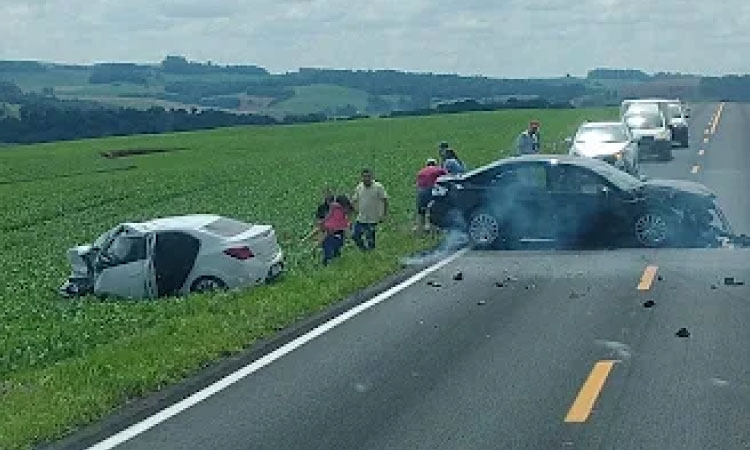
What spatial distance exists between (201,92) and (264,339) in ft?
567

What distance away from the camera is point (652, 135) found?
43.9 m

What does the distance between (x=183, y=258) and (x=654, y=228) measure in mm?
7291

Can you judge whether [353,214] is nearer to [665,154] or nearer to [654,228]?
[654,228]

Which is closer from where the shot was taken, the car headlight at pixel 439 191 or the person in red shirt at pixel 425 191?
the car headlight at pixel 439 191

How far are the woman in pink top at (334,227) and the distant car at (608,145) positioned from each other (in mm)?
13210

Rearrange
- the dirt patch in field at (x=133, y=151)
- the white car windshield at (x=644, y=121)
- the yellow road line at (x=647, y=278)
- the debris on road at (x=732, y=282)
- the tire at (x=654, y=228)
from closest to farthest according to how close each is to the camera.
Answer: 1. the yellow road line at (x=647, y=278)
2. the debris on road at (x=732, y=282)
3. the tire at (x=654, y=228)
4. the white car windshield at (x=644, y=121)
5. the dirt patch in field at (x=133, y=151)

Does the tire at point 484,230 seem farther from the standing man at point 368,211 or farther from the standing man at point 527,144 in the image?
the standing man at point 527,144

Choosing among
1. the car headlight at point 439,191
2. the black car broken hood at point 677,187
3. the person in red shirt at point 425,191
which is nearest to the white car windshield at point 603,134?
the person in red shirt at point 425,191

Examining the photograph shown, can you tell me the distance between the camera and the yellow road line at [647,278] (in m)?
17.2

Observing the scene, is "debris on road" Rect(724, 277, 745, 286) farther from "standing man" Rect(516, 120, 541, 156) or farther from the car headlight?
"standing man" Rect(516, 120, 541, 156)

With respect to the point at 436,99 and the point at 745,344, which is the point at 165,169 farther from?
the point at 436,99

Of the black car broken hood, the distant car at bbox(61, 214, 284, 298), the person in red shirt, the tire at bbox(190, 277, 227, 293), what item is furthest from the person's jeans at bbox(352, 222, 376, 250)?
the black car broken hood

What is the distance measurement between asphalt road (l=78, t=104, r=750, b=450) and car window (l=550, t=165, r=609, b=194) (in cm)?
360

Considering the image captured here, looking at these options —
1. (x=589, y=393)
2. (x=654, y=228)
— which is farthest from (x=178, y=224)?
(x=589, y=393)
